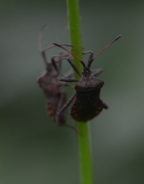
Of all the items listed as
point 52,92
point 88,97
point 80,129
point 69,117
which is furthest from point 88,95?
point 69,117

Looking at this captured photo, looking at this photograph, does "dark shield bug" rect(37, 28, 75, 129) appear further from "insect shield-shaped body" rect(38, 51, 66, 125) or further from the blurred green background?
the blurred green background

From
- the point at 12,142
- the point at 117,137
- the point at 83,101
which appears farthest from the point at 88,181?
the point at 12,142

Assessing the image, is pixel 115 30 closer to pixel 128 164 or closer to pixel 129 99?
pixel 129 99

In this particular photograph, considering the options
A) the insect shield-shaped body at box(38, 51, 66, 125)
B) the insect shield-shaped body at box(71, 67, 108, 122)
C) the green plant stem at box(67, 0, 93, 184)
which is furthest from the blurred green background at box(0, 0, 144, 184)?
the green plant stem at box(67, 0, 93, 184)

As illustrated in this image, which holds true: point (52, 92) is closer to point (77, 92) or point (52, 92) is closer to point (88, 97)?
point (88, 97)

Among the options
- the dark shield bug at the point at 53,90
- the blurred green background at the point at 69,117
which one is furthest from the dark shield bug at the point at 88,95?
the blurred green background at the point at 69,117

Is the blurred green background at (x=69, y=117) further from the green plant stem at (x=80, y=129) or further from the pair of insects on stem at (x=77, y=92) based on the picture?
the green plant stem at (x=80, y=129)

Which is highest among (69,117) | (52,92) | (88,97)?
(88,97)
